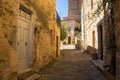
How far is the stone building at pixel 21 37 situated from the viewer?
468 centimetres

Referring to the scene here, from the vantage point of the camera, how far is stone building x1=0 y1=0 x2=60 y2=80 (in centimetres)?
468

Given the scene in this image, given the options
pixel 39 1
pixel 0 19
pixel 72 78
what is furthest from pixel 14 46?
pixel 39 1

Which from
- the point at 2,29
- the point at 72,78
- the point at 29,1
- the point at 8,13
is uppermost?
the point at 29,1

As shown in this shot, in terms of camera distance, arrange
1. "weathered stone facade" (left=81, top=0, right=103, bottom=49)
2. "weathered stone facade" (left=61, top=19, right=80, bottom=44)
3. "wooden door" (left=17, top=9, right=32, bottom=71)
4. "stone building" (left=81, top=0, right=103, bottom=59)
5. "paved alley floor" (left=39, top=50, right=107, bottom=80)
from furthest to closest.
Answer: "weathered stone facade" (left=61, top=19, right=80, bottom=44) → "weathered stone facade" (left=81, top=0, right=103, bottom=49) → "stone building" (left=81, top=0, right=103, bottom=59) → "paved alley floor" (left=39, top=50, right=107, bottom=80) → "wooden door" (left=17, top=9, right=32, bottom=71)

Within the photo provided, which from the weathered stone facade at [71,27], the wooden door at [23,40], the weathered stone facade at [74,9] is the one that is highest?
the weathered stone facade at [74,9]

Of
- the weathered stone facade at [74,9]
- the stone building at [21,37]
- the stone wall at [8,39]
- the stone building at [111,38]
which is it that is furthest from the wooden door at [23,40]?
the weathered stone facade at [74,9]

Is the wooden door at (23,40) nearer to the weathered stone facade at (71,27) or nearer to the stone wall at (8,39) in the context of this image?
the stone wall at (8,39)

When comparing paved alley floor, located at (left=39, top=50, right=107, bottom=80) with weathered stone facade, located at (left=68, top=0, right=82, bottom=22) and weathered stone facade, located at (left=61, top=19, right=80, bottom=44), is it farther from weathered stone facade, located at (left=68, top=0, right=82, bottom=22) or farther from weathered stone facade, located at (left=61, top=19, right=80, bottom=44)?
weathered stone facade, located at (left=68, top=0, right=82, bottom=22)

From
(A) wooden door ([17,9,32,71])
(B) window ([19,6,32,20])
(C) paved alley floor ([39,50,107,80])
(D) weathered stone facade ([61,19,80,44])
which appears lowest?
(C) paved alley floor ([39,50,107,80])

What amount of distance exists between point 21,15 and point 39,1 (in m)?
1.97

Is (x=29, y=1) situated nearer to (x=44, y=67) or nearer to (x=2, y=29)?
(x=2, y=29)

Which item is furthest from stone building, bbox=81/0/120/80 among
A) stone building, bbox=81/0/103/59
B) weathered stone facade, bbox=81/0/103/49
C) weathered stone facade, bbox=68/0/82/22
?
weathered stone facade, bbox=68/0/82/22

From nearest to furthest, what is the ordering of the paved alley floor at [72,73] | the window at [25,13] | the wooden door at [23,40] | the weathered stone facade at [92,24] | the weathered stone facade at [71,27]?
the wooden door at [23,40], the window at [25,13], the paved alley floor at [72,73], the weathered stone facade at [92,24], the weathered stone facade at [71,27]

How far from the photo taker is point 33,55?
756cm
